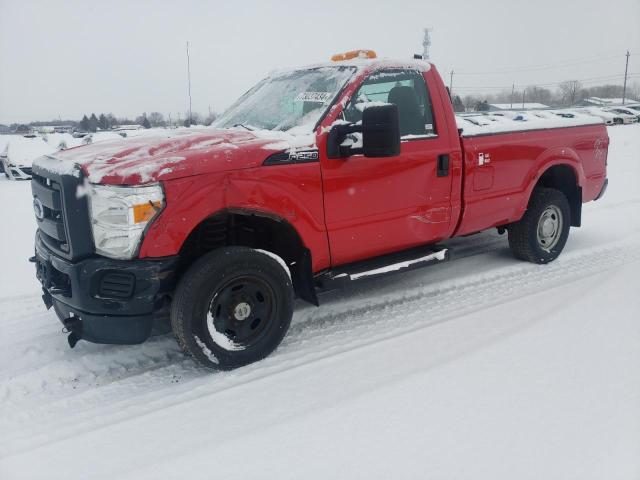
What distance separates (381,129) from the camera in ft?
10.6

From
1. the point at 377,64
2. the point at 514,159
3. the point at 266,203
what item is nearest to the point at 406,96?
the point at 377,64

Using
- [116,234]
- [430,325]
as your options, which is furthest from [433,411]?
[116,234]

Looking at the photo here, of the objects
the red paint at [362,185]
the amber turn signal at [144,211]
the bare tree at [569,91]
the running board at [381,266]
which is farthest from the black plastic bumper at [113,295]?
the bare tree at [569,91]

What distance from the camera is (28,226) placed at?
7332 millimetres

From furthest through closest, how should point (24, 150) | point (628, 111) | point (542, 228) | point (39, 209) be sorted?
point (628, 111) → point (24, 150) → point (542, 228) → point (39, 209)

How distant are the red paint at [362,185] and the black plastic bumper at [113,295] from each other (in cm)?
12

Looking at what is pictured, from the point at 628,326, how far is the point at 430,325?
1318 mm

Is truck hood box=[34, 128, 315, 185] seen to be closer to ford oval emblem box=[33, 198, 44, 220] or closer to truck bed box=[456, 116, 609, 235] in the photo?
ford oval emblem box=[33, 198, 44, 220]

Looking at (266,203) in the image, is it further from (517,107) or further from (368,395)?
(517,107)

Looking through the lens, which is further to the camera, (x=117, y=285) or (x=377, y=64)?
(x=377, y=64)

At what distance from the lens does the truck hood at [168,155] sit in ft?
9.57

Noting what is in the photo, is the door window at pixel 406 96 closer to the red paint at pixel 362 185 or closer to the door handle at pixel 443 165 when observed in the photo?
the red paint at pixel 362 185

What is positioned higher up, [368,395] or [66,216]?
[66,216]

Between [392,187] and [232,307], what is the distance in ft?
4.83
